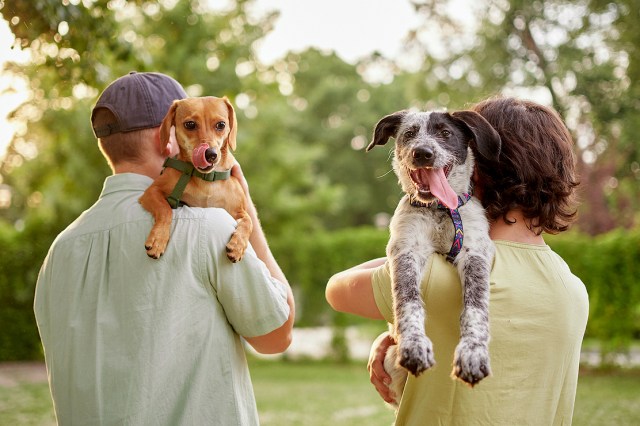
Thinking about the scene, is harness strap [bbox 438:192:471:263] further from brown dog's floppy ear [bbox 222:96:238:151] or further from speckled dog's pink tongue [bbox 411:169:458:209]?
brown dog's floppy ear [bbox 222:96:238:151]

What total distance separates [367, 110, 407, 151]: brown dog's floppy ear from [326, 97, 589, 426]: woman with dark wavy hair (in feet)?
1.14

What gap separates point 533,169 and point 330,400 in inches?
372

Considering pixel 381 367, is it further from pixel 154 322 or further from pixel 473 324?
pixel 154 322

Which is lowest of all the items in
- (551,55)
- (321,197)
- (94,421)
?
(321,197)

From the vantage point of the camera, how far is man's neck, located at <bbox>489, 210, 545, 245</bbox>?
2.32 metres

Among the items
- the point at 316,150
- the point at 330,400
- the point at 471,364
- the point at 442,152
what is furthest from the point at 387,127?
the point at 316,150

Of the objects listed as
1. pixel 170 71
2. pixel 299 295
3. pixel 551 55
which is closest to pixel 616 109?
pixel 551 55

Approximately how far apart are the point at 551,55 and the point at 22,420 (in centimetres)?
1440

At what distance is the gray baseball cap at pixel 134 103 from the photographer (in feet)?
8.36

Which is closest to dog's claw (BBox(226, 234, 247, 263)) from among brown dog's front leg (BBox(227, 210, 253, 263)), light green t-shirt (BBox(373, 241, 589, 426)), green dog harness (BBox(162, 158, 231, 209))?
brown dog's front leg (BBox(227, 210, 253, 263))

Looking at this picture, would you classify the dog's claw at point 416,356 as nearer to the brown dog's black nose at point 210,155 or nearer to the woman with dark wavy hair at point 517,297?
the woman with dark wavy hair at point 517,297

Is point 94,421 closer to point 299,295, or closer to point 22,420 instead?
point 22,420

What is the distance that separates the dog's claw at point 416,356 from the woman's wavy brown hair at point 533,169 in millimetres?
546

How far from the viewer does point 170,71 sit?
59.5 ft
